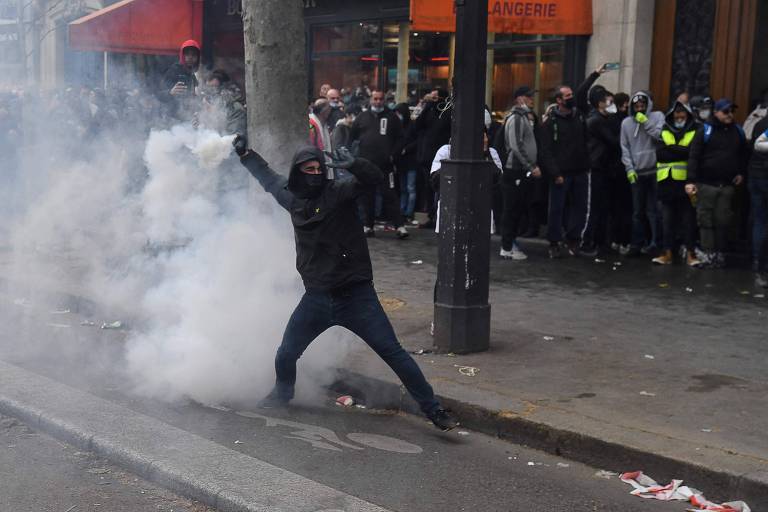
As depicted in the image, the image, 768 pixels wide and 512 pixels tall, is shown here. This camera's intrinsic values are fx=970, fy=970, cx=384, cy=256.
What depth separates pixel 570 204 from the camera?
11281 millimetres

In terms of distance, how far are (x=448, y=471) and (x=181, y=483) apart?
137 centimetres

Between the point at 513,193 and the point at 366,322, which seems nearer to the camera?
the point at 366,322

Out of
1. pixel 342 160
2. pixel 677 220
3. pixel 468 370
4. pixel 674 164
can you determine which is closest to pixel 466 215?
pixel 468 370

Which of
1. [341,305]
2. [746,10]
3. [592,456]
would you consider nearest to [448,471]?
[592,456]

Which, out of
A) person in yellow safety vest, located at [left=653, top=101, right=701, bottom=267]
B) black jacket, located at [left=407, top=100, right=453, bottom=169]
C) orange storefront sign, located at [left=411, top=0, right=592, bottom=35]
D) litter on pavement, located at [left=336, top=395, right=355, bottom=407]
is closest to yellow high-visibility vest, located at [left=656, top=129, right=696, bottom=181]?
person in yellow safety vest, located at [left=653, top=101, right=701, bottom=267]

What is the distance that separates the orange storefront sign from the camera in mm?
11281

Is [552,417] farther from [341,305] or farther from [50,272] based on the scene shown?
[50,272]

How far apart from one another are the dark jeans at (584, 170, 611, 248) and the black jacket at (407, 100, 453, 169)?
220cm

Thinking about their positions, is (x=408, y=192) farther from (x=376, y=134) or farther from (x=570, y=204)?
(x=570, y=204)

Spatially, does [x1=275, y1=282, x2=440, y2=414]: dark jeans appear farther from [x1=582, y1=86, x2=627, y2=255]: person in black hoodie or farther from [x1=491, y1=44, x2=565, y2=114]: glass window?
[x1=491, y1=44, x2=565, y2=114]: glass window

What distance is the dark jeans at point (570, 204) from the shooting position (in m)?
11.0

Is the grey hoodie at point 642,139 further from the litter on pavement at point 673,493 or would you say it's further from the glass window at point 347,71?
the litter on pavement at point 673,493

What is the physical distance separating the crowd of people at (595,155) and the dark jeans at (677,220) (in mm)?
14

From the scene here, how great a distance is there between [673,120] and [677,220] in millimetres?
1105
